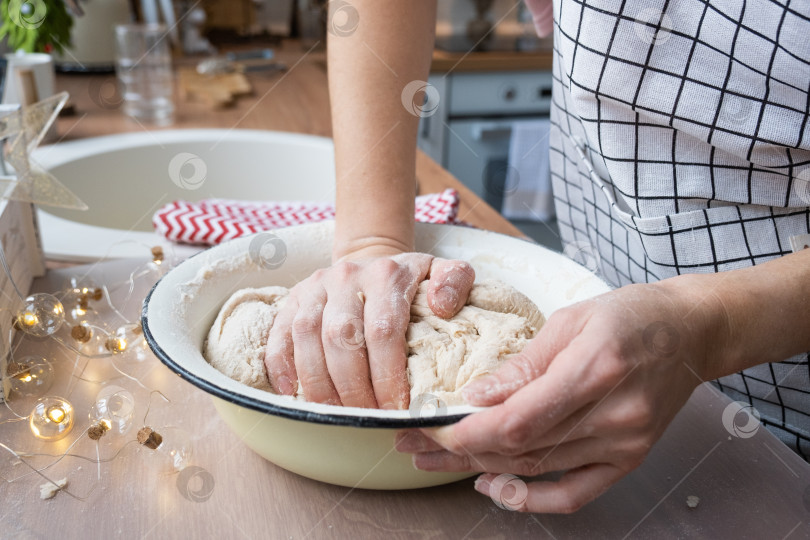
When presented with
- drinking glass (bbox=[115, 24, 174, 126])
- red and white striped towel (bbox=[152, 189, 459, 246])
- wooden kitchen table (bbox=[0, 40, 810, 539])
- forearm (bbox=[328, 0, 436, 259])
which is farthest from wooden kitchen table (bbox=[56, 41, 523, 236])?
wooden kitchen table (bbox=[0, 40, 810, 539])

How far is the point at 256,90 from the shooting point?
1.82m

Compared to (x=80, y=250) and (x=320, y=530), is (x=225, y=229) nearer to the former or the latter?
(x=80, y=250)

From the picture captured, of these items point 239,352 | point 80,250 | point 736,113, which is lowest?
point 80,250

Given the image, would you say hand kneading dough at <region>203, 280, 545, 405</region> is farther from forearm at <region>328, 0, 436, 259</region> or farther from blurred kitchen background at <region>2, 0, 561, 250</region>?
blurred kitchen background at <region>2, 0, 561, 250</region>

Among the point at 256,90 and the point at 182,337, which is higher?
the point at 182,337

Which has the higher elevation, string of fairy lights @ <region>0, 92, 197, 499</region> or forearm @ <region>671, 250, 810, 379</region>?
forearm @ <region>671, 250, 810, 379</region>

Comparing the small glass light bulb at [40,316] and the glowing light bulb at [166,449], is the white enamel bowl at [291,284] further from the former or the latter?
the small glass light bulb at [40,316]

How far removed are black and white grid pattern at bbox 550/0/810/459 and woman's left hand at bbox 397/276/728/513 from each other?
0.22 meters

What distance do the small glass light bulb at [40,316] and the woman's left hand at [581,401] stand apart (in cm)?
45

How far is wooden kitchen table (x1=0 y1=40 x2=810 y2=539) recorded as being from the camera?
0.52 m

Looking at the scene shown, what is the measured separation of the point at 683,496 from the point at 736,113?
0.35 meters

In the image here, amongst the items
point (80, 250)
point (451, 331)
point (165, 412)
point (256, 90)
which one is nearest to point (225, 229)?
point (80, 250)

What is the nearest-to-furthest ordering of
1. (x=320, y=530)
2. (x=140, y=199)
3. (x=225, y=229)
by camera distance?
(x=320, y=530) < (x=225, y=229) < (x=140, y=199)

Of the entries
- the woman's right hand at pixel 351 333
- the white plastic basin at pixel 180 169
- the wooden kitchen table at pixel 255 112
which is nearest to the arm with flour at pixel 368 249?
the woman's right hand at pixel 351 333
